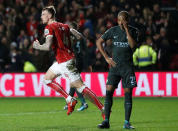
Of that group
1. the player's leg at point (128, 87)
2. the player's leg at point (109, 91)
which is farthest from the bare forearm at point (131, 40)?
the player's leg at point (109, 91)

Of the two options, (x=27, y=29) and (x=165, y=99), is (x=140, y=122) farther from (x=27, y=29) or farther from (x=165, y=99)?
(x=27, y=29)

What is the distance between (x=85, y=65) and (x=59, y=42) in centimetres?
990

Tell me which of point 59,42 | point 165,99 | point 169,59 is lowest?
point 165,99

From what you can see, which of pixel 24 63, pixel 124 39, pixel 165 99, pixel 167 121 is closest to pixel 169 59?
pixel 165 99

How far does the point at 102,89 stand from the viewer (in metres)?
18.0

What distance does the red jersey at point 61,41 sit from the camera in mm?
9656

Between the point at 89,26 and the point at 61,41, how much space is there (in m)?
11.0

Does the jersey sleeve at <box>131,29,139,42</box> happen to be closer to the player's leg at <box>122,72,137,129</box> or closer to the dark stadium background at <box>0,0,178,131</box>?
the player's leg at <box>122,72,137,129</box>

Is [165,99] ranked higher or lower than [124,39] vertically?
lower

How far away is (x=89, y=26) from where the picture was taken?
67.7 feet

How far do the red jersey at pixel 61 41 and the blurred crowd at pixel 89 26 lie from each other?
7.84 m

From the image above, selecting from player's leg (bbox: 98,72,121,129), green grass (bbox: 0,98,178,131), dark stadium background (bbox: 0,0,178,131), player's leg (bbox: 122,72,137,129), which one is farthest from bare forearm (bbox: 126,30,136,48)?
dark stadium background (bbox: 0,0,178,131)

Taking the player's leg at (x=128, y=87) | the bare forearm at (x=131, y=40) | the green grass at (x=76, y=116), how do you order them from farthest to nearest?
the green grass at (x=76, y=116)
the player's leg at (x=128, y=87)
the bare forearm at (x=131, y=40)

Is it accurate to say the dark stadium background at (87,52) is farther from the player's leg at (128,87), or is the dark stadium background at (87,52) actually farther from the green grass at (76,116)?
the player's leg at (128,87)
